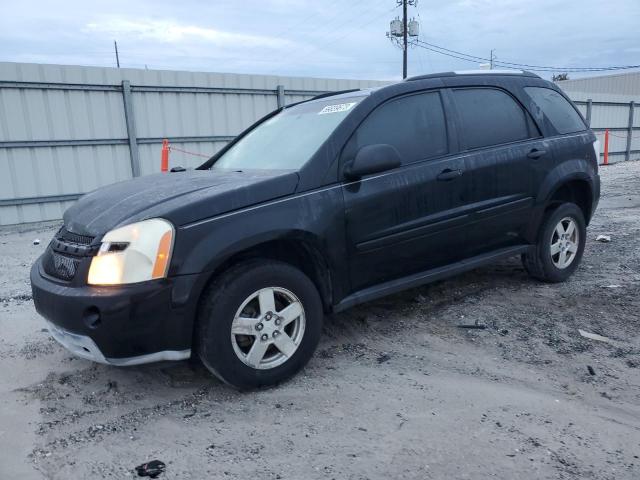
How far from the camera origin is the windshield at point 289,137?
3475 millimetres

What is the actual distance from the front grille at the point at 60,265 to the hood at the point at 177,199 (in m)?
0.16

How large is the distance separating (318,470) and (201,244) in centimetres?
124

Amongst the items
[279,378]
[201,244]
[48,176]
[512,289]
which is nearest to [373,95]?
[201,244]

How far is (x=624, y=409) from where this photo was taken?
2.75 metres

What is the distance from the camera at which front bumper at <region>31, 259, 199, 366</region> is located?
258 centimetres

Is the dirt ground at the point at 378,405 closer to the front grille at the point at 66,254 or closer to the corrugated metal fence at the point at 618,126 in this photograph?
the front grille at the point at 66,254

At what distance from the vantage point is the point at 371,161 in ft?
10.6

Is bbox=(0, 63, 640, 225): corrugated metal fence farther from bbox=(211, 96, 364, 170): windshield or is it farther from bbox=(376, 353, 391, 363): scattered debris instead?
bbox=(376, 353, 391, 363): scattered debris

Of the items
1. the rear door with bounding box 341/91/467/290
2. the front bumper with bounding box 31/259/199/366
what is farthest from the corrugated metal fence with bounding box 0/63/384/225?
the front bumper with bounding box 31/259/199/366

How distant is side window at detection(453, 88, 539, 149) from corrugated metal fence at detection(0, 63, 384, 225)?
4440mm

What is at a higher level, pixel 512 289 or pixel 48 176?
pixel 48 176

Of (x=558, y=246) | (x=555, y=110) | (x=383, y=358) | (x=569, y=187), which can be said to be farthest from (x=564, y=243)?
(x=383, y=358)

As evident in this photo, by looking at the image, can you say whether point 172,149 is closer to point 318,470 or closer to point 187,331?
point 187,331

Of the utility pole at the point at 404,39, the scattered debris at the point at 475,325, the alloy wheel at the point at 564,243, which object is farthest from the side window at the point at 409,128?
the utility pole at the point at 404,39
